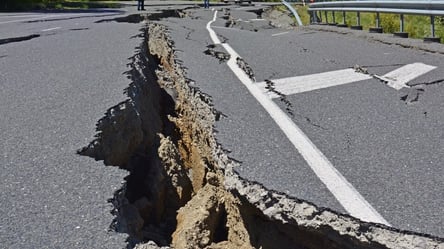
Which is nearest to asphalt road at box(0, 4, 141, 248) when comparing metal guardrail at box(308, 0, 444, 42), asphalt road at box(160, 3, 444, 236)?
asphalt road at box(160, 3, 444, 236)

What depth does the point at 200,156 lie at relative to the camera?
4.46 m

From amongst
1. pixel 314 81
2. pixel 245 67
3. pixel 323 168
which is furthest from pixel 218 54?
pixel 323 168

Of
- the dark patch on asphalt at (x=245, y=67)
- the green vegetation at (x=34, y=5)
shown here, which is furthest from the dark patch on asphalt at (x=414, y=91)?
the green vegetation at (x=34, y=5)

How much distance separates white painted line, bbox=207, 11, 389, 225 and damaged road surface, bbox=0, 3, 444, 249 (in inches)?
1.8

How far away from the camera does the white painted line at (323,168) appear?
2621mm

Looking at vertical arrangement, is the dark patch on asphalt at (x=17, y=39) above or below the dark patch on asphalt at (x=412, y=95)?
above

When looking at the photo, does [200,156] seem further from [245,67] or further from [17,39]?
[17,39]

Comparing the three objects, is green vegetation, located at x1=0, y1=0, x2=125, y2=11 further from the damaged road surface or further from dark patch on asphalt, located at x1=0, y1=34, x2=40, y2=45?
the damaged road surface

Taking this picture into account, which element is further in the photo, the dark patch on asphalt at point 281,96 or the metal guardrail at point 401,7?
the metal guardrail at point 401,7

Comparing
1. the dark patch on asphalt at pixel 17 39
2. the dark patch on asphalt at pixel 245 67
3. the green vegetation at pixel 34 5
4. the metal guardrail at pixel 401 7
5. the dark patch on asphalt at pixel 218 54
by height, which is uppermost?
the green vegetation at pixel 34 5

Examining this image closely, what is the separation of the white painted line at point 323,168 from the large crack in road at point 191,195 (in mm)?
131

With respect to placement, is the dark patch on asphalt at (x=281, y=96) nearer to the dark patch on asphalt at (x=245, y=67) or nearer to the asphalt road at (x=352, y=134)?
the asphalt road at (x=352, y=134)

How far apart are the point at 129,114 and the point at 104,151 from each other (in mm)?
756

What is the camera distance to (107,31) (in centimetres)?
1036
